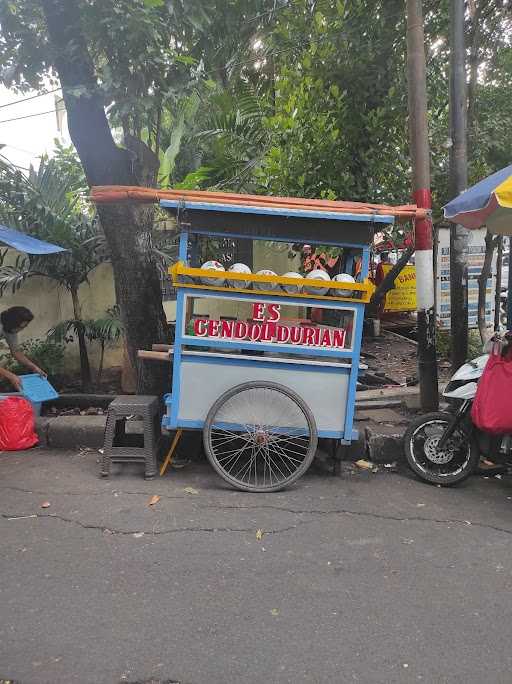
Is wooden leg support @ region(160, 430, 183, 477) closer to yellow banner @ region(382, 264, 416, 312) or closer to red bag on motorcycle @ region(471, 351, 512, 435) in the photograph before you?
red bag on motorcycle @ region(471, 351, 512, 435)

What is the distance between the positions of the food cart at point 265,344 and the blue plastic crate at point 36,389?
1.82m

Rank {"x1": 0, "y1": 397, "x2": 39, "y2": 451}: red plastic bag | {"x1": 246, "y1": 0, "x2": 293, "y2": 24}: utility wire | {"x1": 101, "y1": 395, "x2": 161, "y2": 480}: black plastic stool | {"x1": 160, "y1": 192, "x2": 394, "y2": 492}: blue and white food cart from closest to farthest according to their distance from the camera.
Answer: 1. {"x1": 160, "y1": 192, "x2": 394, "y2": 492}: blue and white food cart
2. {"x1": 101, "y1": 395, "x2": 161, "y2": 480}: black plastic stool
3. {"x1": 0, "y1": 397, "x2": 39, "y2": 451}: red plastic bag
4. {"x1": 246, "y1": 0, "x2": 293, "y2": 24}: utility wire

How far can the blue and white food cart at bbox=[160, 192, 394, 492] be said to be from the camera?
3.93 metres

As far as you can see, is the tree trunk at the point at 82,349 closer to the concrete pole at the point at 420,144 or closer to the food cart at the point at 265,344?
the food cart at the point at 265,344

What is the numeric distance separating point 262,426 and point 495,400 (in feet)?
5.42

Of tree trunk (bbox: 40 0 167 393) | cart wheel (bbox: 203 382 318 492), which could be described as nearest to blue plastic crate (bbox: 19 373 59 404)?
tree trunk (bbox: 40 0 167 393)

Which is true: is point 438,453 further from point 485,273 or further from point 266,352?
point 485,273

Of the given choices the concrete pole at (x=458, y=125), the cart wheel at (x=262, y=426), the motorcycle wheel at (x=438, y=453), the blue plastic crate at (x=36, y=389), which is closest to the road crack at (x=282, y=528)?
the cart wheel at (x=262, y=426)

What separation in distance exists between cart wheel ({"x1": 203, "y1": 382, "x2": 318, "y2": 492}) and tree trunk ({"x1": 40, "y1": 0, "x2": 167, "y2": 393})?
4.94 feet

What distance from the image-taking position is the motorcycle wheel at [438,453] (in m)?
4.18

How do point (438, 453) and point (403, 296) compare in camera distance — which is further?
point (403, 296)

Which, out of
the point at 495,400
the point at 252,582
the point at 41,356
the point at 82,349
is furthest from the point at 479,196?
the point at 41,356

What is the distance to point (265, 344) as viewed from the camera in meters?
3.98

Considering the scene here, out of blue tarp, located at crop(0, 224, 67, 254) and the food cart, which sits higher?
blue tarp, located at crop(0, 224, 67, 254)
